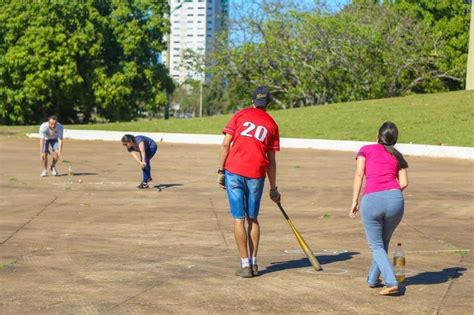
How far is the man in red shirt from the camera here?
9055mm

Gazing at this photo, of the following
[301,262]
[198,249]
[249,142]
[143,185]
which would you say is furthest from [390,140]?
[143,185]

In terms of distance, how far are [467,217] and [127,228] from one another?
5465 millimetres

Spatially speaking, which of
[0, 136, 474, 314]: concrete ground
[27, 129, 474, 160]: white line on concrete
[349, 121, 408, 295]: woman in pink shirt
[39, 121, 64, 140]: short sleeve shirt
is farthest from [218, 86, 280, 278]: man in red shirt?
[27, 129, 474, 160]: white line on concrete

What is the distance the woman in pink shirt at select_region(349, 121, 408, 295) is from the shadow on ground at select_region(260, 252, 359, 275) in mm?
1490

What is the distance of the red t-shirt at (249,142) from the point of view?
29.7 ft

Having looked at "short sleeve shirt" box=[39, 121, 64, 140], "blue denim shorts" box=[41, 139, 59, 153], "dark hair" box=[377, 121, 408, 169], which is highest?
"dark hair" box=[377, 121, 408, 169]

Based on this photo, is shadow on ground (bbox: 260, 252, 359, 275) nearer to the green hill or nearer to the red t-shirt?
the red t-shirt

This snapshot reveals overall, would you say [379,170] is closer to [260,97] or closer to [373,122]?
[260,97]

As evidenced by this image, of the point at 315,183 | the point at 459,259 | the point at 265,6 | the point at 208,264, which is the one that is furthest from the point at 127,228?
the point at 265,6

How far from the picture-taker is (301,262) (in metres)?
10.2

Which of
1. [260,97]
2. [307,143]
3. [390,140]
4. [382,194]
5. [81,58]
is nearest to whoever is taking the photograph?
[382,194]

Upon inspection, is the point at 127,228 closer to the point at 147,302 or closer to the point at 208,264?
the point at 208,264

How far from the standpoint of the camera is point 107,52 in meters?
57.9

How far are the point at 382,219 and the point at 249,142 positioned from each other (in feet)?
5.14
